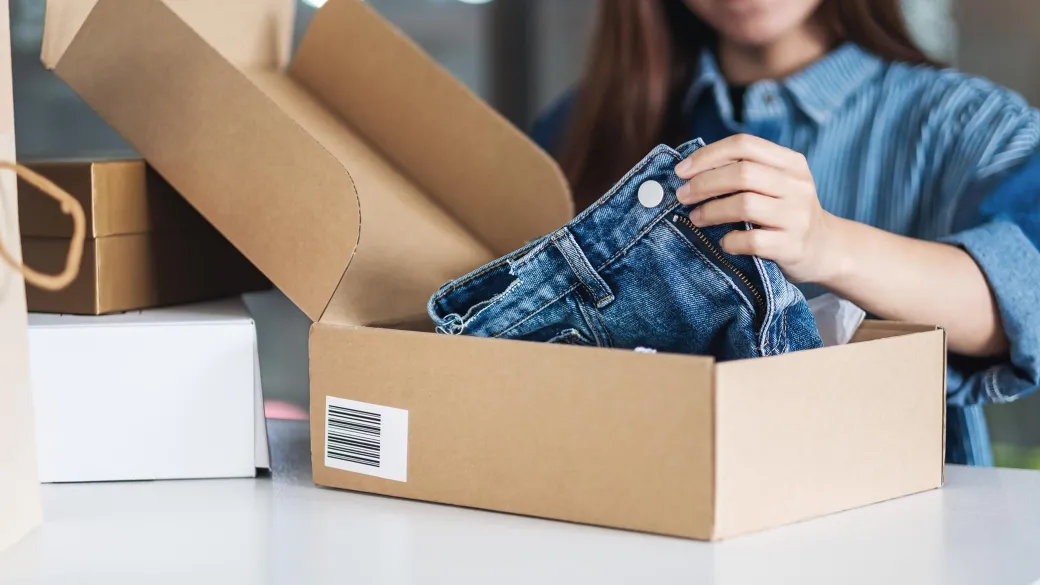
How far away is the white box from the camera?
0.67 m

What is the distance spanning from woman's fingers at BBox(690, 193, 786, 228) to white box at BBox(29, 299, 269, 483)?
310mm

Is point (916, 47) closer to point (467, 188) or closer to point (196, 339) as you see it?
point (467, 188)

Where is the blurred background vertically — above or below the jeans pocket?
above

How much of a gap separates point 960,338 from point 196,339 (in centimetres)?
58

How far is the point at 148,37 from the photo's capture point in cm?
72

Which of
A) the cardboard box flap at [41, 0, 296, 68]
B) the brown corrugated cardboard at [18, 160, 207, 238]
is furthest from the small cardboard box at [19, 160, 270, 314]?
the cardboard box flap at [41, 0, 296, 68]

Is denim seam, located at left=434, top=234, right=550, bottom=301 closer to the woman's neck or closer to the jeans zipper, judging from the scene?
the jeans zipper

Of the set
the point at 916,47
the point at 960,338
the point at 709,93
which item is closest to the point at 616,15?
the point at 709,93

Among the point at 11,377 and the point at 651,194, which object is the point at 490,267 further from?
the point at 11,377

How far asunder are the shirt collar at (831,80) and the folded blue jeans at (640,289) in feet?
1.57

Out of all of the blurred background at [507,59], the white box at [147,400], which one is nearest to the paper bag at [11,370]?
the white box at [147,400]

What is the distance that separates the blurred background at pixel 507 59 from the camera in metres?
1.52

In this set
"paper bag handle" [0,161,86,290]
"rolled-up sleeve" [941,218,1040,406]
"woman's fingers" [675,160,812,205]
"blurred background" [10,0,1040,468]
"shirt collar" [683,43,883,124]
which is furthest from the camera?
"blurred background" [10,0,1040,468]

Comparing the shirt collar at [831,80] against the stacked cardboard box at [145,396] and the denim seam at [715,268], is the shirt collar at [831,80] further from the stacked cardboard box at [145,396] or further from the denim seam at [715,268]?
the stacked cardboard box at [145,396]
